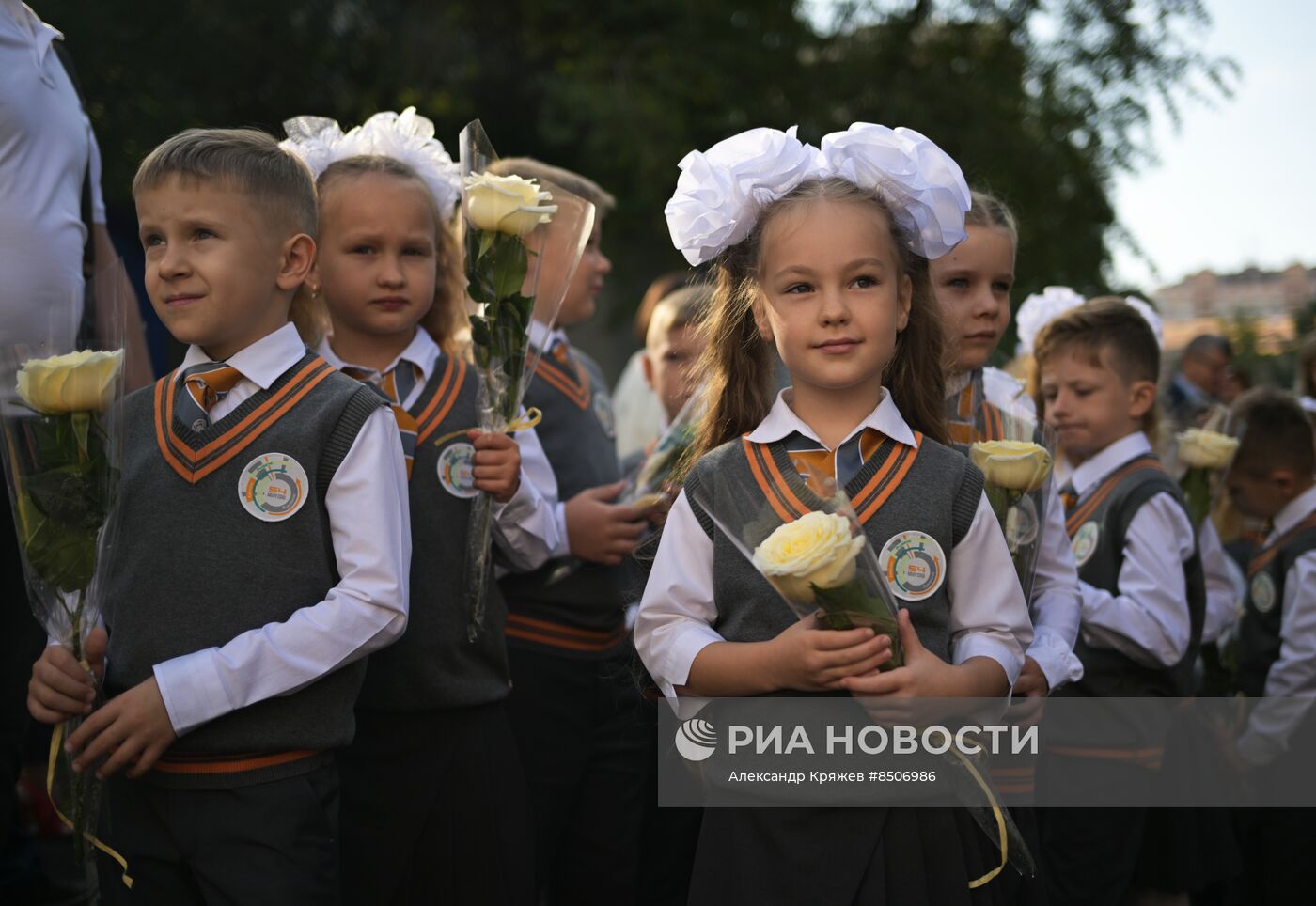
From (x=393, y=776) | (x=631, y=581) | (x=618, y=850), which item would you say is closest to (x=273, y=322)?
(x=393, y=776)

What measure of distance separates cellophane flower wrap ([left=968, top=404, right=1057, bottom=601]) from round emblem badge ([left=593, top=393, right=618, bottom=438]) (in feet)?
5.32

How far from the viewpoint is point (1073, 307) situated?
4551mm

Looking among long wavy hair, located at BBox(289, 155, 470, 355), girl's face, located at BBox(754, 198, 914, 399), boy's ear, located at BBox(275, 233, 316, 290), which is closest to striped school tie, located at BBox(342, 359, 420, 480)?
long wavy hair, located at BBox(289, 155, 470, 355)

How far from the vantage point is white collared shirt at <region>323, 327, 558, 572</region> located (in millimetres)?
3463

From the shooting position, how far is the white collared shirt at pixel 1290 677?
14.6ft

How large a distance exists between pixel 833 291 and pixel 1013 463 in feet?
2.11

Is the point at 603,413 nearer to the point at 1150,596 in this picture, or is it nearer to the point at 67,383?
the point at 1150,596

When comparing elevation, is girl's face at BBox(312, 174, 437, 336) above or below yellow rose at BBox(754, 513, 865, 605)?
above

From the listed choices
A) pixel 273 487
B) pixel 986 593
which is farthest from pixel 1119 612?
pixel 273 487

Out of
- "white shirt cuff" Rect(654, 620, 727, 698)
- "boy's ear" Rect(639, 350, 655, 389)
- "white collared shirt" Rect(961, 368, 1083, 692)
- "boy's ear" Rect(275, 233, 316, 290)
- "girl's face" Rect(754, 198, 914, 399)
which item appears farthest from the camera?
"boy's ear" Rect(639, 350, 655, 389)

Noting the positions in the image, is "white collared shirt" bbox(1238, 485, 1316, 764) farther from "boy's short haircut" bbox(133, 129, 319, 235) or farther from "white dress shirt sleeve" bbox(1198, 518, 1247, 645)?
"boy's short haircut" bbox(133, 129, 319, 235)

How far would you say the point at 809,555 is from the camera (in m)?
2.18

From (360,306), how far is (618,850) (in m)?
1.88

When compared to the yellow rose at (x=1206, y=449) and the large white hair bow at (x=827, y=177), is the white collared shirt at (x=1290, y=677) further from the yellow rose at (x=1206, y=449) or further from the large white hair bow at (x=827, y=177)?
the large white hair bow at (x=827, y=177)
